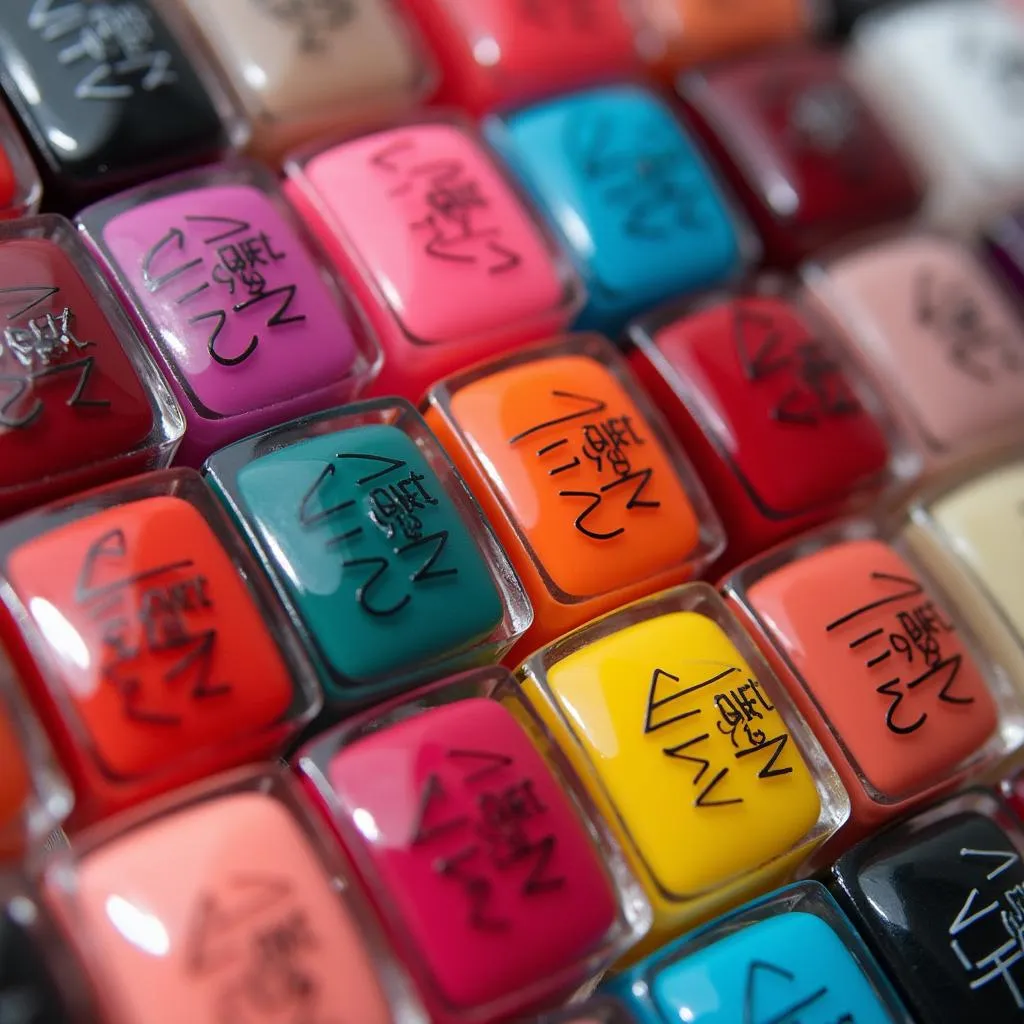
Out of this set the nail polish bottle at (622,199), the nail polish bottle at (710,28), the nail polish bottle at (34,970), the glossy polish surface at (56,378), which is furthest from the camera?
the nail polish bottle at (710,28)

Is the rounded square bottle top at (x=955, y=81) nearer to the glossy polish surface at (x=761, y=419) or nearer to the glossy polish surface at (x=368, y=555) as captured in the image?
the glossy polish surface at (x=761, y=419)

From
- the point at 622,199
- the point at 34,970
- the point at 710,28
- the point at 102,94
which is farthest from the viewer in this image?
the point at 710,28

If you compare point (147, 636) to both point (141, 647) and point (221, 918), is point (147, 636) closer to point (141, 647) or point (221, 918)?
point (141, 647)

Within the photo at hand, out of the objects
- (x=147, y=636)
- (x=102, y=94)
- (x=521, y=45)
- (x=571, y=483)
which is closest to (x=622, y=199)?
(x=521, y=45)

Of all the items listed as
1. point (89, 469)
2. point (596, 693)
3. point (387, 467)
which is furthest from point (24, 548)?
point (596, 693)

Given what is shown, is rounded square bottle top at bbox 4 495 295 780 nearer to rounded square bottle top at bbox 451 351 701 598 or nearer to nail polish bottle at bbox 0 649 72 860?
nail polish bottle at bbox 0 649 72 860

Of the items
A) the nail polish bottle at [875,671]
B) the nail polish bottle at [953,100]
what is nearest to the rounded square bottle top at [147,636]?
the nail polish bottle at [875,671]
